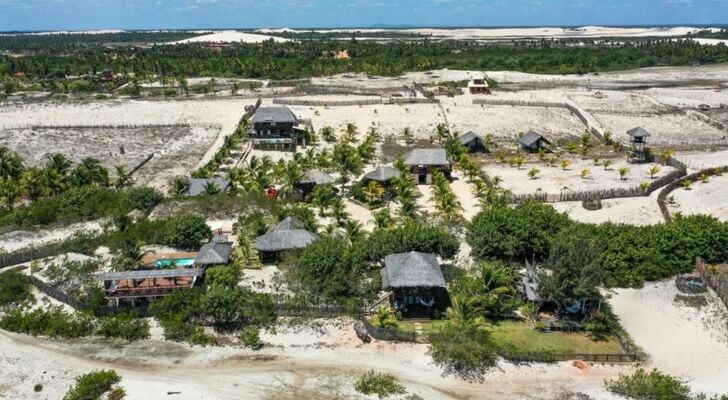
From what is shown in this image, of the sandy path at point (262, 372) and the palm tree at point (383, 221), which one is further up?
the palm tree at point (383, 221)

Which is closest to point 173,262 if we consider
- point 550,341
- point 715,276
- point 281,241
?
point 281,241

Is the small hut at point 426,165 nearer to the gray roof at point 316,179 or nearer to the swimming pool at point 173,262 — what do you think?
the gray roof at point 316,179

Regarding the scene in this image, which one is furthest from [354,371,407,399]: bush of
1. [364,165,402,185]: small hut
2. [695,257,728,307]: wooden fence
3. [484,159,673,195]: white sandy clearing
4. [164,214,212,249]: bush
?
[484,159,673,195]: white sandy clearing

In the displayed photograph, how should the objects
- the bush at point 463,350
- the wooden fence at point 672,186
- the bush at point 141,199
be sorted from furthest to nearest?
the bush at point 141,199 < the wooden fence at point 672,186 < the bush at point 463,350

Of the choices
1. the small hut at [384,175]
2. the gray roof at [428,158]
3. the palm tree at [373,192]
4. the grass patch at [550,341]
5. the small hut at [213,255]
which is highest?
the gray roof at [428,158]

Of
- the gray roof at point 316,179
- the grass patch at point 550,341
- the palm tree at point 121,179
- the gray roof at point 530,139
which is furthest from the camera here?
the gray roof at point 530,139

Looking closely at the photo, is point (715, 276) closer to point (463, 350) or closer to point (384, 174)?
point (463, 350)

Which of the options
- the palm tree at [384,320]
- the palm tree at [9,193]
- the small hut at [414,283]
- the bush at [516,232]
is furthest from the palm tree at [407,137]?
the palm tree at [384,320]

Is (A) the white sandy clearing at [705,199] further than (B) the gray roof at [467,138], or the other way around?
(B) the gray roof at [467,138]
